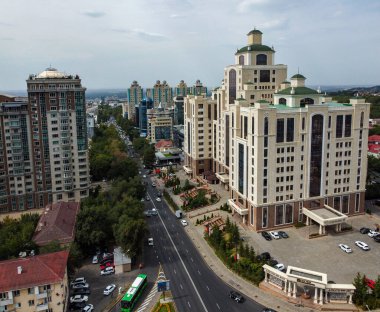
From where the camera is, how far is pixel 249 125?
55.3m

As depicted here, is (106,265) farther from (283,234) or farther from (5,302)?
(283,234)

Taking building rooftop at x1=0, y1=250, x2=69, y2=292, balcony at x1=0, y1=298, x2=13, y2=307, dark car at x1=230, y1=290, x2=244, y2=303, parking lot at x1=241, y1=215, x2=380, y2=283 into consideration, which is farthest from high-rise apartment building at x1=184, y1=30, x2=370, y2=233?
balcony at x1=0, y1=298, x2=13, y2=307

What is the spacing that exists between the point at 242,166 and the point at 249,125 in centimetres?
796

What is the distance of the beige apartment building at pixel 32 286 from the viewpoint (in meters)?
Answer: 35.3

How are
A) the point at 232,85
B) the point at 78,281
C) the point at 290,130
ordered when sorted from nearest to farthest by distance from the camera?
the point at 78,281 < the point at 290,130 < the point at 232,85

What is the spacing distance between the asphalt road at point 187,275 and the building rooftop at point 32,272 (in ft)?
45.3

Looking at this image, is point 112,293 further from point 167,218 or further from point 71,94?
point 71,94

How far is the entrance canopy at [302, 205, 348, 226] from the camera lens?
53000 millimetres

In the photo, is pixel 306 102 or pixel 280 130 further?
pixel 306 102

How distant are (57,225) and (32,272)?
15.7 meters

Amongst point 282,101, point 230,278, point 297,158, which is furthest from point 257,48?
point 230,278

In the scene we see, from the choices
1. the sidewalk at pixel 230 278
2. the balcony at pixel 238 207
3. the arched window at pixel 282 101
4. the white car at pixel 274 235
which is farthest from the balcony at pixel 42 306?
the arched window at pixel 282 101

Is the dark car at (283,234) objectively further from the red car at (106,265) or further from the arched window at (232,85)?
the arched window at (232,85)

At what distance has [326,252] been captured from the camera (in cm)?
4903
